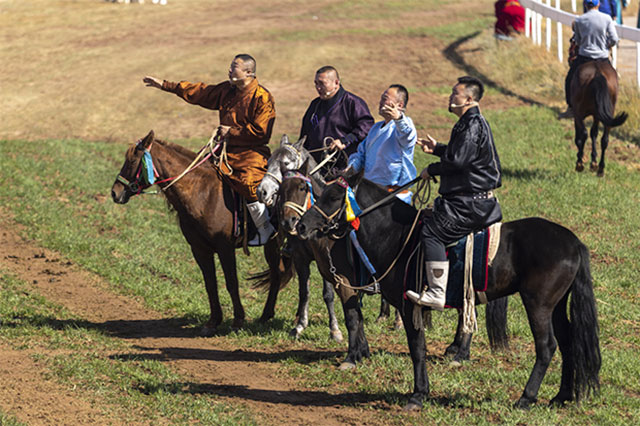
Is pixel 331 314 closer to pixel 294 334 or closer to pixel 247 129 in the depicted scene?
pixel 294 334

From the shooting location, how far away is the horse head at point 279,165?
7.86 meters

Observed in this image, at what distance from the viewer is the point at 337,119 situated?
880 cm

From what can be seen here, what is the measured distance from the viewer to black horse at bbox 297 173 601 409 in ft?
21.8

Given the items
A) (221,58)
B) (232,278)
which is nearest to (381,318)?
(232,278)

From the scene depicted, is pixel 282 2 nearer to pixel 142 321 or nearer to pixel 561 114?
pixel 561 114

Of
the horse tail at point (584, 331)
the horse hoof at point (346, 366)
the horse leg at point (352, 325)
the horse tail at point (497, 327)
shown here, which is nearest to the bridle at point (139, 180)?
the horse leg at point (352, 325)

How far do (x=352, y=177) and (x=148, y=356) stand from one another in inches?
125

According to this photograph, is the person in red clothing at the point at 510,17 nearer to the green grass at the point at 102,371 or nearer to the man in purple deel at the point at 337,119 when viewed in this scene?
the man in purple deel at the point at 337,119

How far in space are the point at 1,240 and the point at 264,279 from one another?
5017 millimetres

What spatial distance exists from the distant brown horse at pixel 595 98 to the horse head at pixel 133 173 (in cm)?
843

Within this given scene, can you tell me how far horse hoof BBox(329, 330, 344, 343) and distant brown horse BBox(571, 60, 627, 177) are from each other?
7334 mm

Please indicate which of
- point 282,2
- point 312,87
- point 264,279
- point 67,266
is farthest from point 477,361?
point 282,2

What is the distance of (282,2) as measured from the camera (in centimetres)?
3291

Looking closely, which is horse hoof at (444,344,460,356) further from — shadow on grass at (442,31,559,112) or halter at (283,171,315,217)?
shadow on grass at (442,31,559,112)
